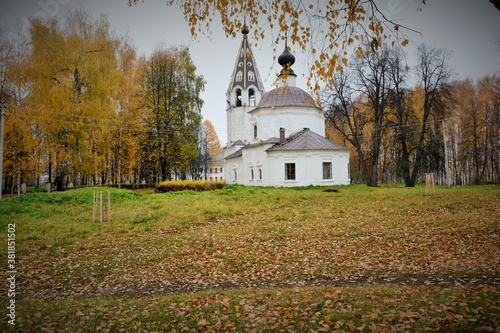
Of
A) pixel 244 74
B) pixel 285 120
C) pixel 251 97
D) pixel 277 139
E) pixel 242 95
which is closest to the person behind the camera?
pixel 277 139

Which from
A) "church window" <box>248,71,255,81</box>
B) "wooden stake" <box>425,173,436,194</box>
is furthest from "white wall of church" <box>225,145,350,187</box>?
"church window" <box>248,71,255,81</box>

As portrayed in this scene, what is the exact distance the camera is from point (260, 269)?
7.42 m

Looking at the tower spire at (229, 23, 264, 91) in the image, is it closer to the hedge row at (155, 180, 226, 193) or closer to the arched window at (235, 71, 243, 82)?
the arched window at (235, 71, 243, 82)

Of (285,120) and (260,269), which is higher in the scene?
(285,120)

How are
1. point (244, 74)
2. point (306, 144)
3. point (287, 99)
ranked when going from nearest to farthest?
point (306, 144) → point (287, 99) → point (244, 74)

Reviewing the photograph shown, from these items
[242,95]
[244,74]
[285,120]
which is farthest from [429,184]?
[244,74]

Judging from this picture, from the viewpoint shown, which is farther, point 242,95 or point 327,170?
point 242,95

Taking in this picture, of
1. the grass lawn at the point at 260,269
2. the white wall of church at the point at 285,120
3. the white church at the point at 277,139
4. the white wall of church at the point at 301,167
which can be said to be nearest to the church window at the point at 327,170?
the white church at the point at 277,139

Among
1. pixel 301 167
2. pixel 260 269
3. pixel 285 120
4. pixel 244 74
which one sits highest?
pixel 244 74

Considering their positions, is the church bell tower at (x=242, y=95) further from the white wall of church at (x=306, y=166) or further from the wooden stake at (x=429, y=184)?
the wooden stake at (x=429, y=184)

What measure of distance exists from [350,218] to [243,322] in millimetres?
9280

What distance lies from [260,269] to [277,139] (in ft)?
77.8

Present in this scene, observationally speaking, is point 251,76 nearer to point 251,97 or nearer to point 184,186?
point 251,97

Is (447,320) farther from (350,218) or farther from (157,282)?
(350,218)
